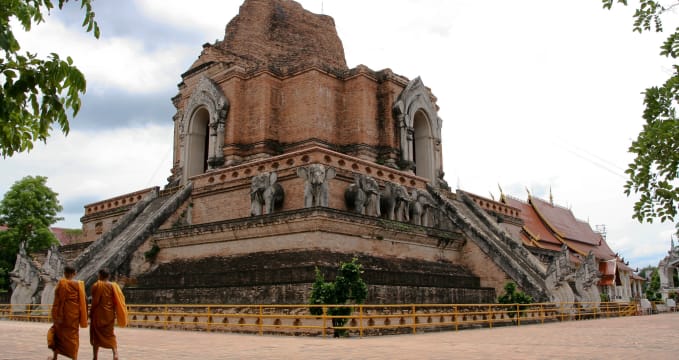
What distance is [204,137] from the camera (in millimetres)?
24906

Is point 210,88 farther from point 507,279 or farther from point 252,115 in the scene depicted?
point 507,279

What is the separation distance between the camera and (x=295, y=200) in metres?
18.0

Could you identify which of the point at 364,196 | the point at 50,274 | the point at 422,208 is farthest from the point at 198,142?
the point at 422,208

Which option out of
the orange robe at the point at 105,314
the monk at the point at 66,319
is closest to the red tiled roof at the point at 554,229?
the orange robe at the point at 105,314

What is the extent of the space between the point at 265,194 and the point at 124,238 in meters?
5.19

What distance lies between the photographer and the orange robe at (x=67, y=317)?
22.9 ft

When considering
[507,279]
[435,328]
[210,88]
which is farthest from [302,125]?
[435,328]

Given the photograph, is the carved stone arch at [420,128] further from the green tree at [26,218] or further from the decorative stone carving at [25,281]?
the green tree at [26,218]

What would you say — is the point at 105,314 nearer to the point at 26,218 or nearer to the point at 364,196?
the point at 364,196

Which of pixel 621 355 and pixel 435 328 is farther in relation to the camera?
pixel 435 328

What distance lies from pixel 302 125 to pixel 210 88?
4336 millimetres

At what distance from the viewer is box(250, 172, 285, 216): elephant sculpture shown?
17853 mm

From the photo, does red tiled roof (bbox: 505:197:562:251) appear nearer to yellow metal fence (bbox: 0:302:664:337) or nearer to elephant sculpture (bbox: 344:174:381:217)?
yellow metal fence (bbox: 0:302:664:337)

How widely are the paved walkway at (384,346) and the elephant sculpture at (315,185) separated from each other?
5475 mm
